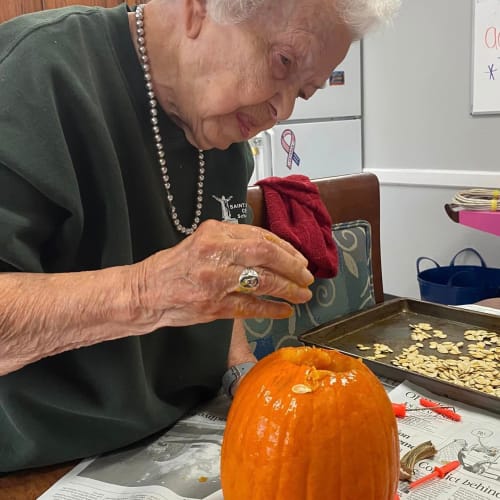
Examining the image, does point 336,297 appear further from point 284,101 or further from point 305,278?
point 305,278

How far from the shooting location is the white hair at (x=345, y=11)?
2.47 ft

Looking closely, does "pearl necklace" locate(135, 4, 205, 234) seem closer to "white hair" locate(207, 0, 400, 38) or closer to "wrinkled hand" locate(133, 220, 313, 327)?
"white hair" locate(207, 0, 400, 38)

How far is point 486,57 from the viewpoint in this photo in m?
2.74

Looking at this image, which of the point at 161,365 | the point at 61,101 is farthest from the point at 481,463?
the point at 61,101

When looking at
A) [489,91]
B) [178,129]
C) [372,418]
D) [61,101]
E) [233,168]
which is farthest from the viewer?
[489,91]

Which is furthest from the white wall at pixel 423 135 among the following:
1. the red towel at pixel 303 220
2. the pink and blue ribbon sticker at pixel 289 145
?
the red towel at pixel 303 220

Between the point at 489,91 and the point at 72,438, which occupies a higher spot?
the point at 489,91

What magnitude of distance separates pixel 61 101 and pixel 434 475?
2.28 ft

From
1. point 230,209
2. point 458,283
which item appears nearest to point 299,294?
point 230,209

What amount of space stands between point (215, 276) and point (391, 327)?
0.87m

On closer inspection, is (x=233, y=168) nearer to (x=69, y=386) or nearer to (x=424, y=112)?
(x=69, y=386)

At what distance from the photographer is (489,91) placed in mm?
2771

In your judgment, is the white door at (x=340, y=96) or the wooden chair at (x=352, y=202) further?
the white door at (x=340, y=96)

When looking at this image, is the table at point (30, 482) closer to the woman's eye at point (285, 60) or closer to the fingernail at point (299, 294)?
the fingernail at point (299, 294)
